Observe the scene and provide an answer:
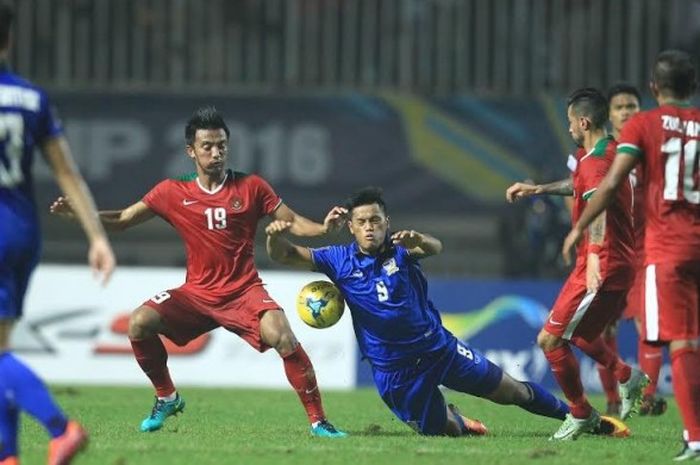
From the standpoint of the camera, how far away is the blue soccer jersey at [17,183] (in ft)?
23.9

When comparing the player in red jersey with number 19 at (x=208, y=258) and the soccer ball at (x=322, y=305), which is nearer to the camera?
the soccer ball at (x=322, y=305)

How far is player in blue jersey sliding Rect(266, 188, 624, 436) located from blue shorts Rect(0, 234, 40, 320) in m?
2.90

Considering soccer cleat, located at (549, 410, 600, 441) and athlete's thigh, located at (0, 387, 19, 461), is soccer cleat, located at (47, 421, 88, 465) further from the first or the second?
A: soccer cleat, located at (549, 410, 600, 441)

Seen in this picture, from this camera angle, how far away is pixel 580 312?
10273mm

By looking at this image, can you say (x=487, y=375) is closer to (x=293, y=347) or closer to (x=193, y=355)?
(x=293, y=347)

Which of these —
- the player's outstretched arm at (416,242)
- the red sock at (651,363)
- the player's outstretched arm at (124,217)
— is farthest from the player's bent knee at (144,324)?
the red sock at (651,363)

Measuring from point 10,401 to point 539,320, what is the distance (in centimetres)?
1064

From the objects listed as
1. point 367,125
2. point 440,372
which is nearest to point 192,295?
point 440,372

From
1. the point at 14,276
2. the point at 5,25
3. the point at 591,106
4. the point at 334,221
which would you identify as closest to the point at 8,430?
the point at 14,276

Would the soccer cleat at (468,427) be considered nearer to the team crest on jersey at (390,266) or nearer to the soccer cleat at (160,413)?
the team crest on jersey at (390,266)

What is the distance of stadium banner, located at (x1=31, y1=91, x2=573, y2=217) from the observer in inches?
758

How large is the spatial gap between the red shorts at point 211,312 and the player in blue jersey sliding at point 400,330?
42 centimetres

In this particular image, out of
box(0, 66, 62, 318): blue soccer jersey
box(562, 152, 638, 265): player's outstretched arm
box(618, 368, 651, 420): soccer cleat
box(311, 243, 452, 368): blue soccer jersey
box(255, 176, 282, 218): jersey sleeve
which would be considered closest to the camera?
box(0, 66, 62, 318): blue soccer jersey

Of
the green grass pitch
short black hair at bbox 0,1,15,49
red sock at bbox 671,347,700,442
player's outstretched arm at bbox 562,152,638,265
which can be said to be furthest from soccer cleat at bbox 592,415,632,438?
short black hair at bbox 0,1,15,49
